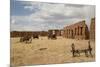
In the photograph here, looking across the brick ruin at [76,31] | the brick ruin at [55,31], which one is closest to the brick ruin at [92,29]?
the brick ruin at [76,31]

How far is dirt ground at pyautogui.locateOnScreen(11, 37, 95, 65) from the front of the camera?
80.6 inches

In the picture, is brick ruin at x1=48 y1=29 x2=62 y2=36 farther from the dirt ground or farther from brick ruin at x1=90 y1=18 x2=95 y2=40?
brick ruin at x1=90 y1=18 x2=95 y2=40

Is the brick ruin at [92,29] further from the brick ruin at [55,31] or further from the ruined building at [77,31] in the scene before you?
the brick ruin at [55,31]

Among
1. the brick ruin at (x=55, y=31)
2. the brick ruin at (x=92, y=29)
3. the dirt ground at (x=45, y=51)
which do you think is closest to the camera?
the dirt ground at (x=45, y=51)

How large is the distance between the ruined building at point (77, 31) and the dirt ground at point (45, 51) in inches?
2.1

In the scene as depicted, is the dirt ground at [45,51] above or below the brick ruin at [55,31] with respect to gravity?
below

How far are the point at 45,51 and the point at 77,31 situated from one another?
1.52ft

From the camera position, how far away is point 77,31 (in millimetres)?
2266

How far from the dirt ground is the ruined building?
0.05 metres

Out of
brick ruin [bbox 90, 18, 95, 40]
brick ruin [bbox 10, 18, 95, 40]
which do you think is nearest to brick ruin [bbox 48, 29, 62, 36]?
brick ruin [bbox 10, 18, 95, 40]

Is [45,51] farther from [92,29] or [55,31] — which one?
[92,29]

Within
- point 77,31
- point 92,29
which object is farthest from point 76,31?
point 92,29

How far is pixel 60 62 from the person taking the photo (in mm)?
2203

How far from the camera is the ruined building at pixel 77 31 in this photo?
2.22 metres
